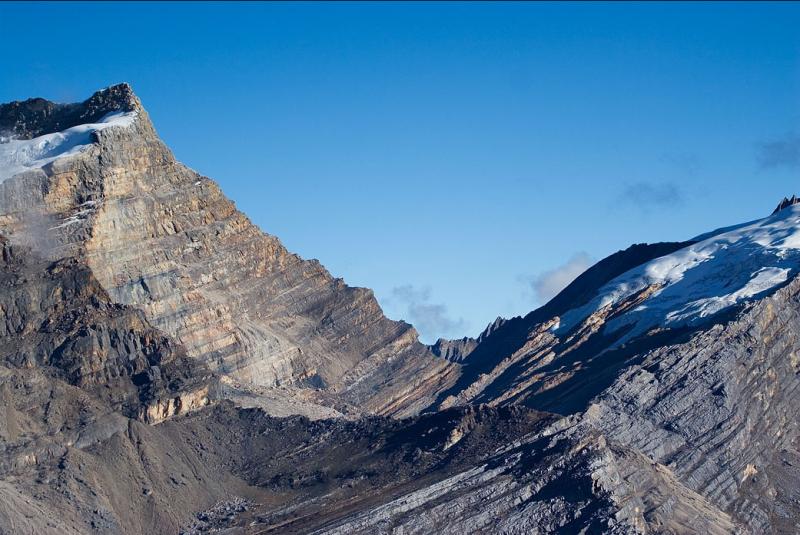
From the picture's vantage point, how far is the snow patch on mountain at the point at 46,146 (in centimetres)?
14500

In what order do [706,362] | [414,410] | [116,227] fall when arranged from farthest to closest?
[414,410] → [116,227] → [706,362]

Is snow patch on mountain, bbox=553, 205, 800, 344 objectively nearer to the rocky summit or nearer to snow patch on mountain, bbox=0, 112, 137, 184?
the rocky summit

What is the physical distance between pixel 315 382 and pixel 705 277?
32418mm

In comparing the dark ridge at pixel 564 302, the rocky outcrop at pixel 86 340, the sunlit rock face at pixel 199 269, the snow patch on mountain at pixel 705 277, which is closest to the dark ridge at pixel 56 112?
the sunlit rock face at pixel 199 269

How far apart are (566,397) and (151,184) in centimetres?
3583

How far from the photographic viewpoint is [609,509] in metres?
109

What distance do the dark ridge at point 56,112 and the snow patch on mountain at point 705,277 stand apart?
140ft

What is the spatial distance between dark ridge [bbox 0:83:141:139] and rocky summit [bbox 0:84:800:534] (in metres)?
0.23

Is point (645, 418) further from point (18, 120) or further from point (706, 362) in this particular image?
point (18, 120)

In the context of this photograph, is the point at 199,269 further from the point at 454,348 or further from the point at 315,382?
the point at 454,348

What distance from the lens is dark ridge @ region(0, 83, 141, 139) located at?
506 ft

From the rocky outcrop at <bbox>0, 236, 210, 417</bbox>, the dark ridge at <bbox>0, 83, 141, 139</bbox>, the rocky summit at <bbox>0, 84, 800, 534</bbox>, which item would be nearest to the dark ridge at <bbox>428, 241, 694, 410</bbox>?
the rocky summit at <bbox>0, 84, 800, 534</bbox>

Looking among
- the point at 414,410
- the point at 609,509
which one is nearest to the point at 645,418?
the point at 609,509

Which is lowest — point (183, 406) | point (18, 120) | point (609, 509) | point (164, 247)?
point (609, 509)
